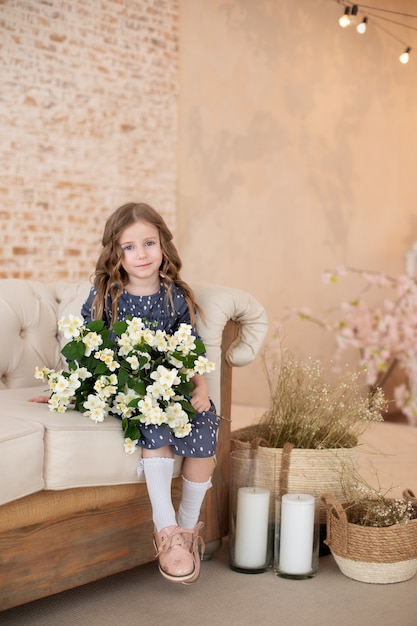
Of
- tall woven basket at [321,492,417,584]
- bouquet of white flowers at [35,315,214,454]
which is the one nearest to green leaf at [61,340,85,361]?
bouquet of white flowers at [35,315,214,454]

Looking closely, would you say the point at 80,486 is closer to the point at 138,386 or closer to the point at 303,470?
the point at 138,386

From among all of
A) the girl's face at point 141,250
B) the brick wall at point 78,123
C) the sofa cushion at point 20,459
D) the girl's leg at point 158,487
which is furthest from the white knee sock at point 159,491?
the brick wall at point 78,123

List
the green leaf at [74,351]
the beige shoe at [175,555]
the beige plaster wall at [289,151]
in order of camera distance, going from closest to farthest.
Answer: the beige shoe at [175,555]
the green leaf at [74,351]
the beige plaster wall at [289,151]

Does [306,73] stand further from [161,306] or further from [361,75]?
[161,306]

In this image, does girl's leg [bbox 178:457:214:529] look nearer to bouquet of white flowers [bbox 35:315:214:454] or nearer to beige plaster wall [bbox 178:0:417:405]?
bouquet of white flowers [bbox 35:315:214:454]

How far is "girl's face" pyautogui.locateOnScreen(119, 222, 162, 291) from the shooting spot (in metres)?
2.33

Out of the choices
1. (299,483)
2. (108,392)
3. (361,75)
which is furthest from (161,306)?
(361,75)

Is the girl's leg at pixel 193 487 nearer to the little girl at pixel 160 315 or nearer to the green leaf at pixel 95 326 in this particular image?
the little girl at pixel 160 315

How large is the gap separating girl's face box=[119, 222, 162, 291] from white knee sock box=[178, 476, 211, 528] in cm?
60

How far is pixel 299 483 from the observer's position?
95.0 inches

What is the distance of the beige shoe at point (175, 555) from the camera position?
2020 mm

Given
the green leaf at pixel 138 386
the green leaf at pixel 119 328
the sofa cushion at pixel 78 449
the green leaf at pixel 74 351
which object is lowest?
the sofa cushion at pixel 78 449

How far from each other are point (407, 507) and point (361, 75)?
4.34 m

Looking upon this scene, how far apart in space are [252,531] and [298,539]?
14cm
